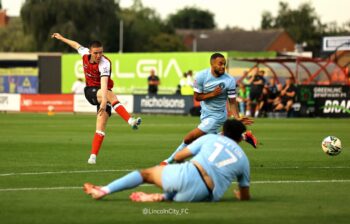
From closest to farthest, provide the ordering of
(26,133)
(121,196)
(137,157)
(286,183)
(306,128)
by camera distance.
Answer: (121,196) < (286,183) < (137,157) < (26,133) < (306,128)

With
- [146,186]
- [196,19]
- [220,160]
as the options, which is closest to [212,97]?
[146,186]

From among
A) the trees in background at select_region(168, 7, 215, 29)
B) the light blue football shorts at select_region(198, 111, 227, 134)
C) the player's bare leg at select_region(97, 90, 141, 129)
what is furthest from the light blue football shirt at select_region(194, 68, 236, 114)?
the trees in background at select_region(168, 7, 215, 29)

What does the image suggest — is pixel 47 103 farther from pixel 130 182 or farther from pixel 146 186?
pixel 130 182

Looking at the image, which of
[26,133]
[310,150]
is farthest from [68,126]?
[310,150]

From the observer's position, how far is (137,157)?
20047 millimetres

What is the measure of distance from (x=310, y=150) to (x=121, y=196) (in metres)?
10.8

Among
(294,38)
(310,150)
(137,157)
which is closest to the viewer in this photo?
(137,157)

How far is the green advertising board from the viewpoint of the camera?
182 feet

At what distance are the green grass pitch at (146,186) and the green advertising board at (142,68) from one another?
25788mm

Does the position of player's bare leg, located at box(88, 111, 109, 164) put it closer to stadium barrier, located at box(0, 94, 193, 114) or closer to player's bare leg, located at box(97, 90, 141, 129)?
player's bare leg, located at box(97, 90, 141, 129)

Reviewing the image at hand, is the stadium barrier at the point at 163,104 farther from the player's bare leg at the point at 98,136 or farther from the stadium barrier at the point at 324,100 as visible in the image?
the player's bare leg at the point at 98,136

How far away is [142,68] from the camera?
58.3 m

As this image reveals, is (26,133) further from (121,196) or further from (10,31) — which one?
(10,31)

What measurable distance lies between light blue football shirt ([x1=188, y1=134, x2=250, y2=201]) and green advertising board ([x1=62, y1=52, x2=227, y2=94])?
42.2m
